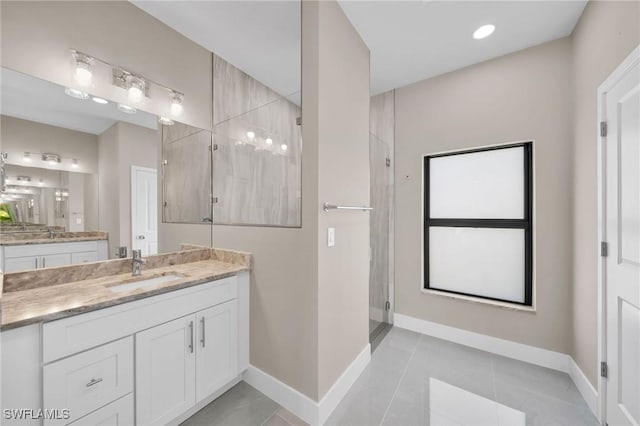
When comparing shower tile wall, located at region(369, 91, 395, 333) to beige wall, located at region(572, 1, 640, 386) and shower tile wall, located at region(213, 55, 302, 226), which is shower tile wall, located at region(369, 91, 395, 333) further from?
beige wall, located at region(572, 1, 640, 386)

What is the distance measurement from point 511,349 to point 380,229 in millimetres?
1566

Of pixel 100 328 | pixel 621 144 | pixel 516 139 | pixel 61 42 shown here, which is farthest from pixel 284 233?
pixel 516 139

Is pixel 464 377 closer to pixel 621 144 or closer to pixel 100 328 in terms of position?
pixel 621 144

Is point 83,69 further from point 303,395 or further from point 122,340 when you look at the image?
point 303,395

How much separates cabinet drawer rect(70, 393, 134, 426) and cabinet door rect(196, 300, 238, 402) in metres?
0.36

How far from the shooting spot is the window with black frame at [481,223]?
222cm

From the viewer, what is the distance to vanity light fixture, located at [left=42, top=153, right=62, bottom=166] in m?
1.37

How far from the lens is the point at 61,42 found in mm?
1363

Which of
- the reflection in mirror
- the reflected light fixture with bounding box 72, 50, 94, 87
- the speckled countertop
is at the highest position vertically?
the reflected light fixture with bounding box 72, 50, 94, 87

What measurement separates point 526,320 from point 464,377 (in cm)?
78

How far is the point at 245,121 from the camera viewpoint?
2.21 m

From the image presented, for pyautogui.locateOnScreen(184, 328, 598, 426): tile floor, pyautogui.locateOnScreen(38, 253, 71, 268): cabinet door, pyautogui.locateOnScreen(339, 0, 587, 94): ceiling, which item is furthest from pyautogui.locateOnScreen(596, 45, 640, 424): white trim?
pyautogui.locateOnScreen(38, 253, 71, 268): cabinet door

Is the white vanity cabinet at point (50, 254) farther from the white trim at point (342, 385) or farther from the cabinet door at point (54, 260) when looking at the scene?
the white trim at point (342, 385)

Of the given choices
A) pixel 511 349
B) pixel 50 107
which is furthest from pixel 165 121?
pixel 511 349
